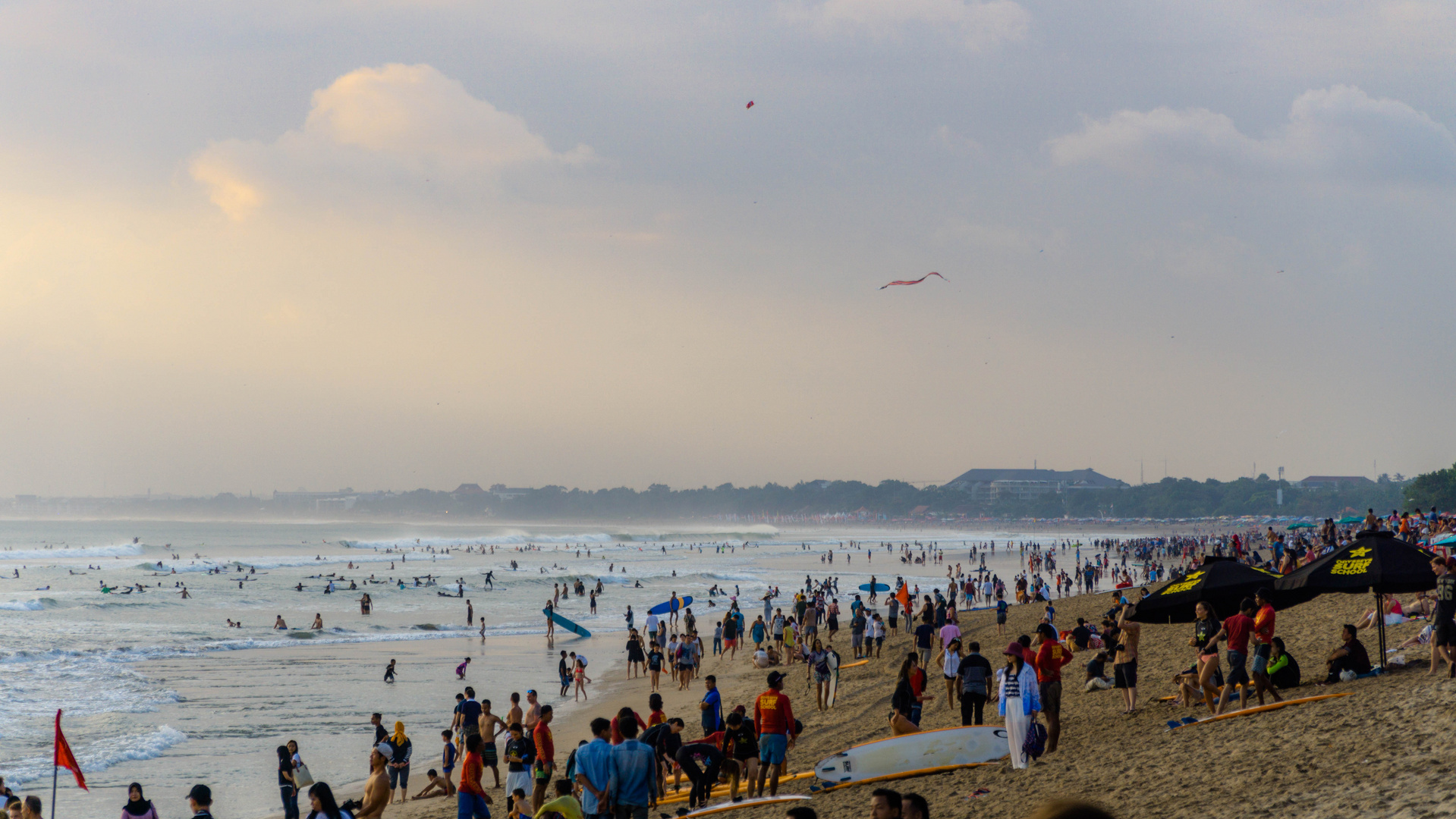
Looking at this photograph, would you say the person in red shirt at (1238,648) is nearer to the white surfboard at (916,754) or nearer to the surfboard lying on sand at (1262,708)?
the surfboard lying on sand at (1262,708)

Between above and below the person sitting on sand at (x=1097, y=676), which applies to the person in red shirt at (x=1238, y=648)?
above

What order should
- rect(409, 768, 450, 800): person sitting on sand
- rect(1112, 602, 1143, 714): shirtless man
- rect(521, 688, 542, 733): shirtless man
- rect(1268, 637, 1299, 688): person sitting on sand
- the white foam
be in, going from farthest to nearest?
the white foam < rect(409, 768, 450, 800): person sitting on sand < rect(521, 688, 542, 733): shirtless man < rect(1112, 602, 1143, 714): shirtless man < rect(1268, 637, 1299, 688): person sitting on sand

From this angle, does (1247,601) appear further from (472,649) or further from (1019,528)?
(1019,528)

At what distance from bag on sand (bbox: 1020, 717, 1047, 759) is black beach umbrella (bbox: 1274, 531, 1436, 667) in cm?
341

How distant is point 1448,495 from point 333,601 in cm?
9027

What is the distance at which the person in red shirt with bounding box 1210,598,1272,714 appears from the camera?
31.8 feet

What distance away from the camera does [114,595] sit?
5138cm

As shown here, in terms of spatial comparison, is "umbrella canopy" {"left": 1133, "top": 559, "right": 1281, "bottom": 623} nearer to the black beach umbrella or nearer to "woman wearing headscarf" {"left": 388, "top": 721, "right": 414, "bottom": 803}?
the black beach umbrella

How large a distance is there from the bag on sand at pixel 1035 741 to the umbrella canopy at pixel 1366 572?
3.42m

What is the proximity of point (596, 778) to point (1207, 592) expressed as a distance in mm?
7817

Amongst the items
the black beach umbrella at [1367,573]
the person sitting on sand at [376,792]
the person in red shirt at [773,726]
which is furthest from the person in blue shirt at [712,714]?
the black beach umbrella at [1367,573]

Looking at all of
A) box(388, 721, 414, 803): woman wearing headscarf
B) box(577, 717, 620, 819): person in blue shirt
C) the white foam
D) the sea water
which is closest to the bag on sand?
box(577, 717, 620, 819): person in blue shirt

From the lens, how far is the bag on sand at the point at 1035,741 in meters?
9.10

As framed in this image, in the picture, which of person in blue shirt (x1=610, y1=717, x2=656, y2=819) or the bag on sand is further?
the bag on sand
